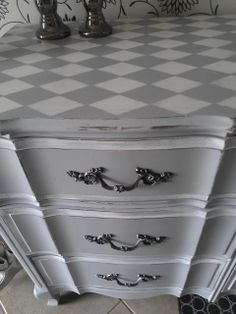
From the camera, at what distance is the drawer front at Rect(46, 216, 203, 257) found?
688 millimetres

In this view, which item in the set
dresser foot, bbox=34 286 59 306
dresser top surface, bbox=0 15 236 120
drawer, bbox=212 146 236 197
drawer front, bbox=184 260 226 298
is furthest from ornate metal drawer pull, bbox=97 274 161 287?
dresser top surface, bbox=0 15 236 120

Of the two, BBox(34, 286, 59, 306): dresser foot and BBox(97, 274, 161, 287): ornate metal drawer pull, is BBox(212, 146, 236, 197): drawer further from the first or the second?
BBox(34, 286, 59, 306): dresser foot

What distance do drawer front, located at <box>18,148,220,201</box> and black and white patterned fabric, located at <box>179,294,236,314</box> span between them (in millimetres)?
689

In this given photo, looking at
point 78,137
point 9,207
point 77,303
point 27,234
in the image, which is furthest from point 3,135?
point 77,303

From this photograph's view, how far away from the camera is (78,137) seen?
20.2 inches

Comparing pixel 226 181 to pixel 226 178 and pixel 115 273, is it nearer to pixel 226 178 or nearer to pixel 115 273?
pixel 226 178

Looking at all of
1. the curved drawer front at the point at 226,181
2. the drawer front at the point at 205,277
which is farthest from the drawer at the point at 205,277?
the curved drawer front at the point at 226,181

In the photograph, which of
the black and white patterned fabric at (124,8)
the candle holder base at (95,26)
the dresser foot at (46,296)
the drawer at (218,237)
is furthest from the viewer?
the dresser foot at (46,296)

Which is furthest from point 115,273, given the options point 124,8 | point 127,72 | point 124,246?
point 124,8

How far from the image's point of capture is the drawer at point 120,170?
53cm

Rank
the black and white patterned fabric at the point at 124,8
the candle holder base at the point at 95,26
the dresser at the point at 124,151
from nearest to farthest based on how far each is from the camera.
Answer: the dresser at the point at 124,151 → the candle holder base at the point at 95,26 → the black and white patterned fabric at the point at 124,8

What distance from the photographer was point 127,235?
0.73 meters

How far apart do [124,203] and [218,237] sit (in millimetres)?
274

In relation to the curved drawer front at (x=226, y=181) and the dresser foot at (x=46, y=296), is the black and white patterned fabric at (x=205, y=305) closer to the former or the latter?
the dresser foot at (x=46, y=296)
